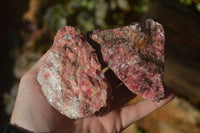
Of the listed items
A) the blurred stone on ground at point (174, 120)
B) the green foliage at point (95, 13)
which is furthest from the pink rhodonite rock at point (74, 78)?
the blurred stone on ground at point (174, 120)

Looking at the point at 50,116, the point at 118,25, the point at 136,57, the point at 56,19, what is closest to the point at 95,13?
the point at 118,25

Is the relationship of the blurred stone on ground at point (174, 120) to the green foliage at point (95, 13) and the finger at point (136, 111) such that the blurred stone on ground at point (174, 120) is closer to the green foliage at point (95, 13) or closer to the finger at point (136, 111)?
the finger at point (136, 111)

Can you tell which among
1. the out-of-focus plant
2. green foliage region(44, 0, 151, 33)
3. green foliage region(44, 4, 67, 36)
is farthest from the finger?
green foliage region(44, 4, 67, 36)

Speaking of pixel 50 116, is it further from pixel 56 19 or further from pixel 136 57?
pixel 56 19

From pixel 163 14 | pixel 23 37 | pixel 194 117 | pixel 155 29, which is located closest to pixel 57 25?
pixel 23 37

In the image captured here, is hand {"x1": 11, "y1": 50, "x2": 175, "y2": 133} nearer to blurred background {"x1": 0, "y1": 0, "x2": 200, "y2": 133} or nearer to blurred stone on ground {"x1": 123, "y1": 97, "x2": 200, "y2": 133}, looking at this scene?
blurred background {"x1": 0, "y1": 0, "x2": 200, "y2": 133}
